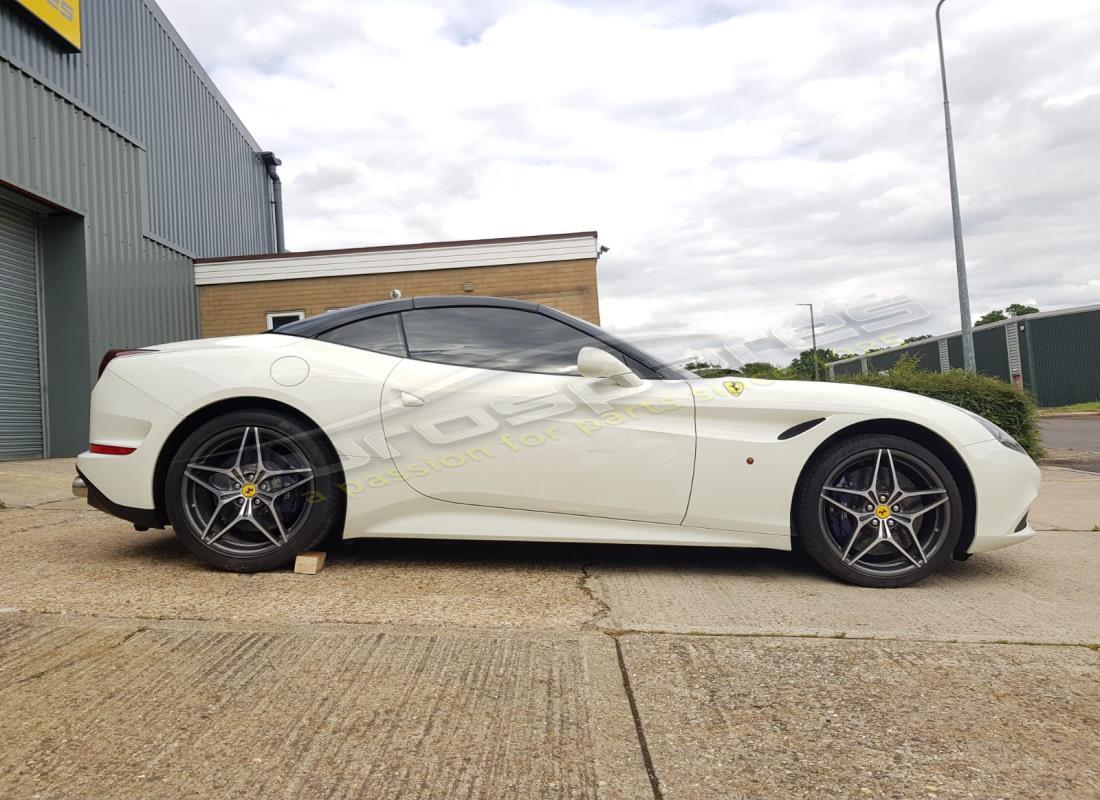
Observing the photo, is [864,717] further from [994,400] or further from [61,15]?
[61,15]

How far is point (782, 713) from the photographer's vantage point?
1.74 m

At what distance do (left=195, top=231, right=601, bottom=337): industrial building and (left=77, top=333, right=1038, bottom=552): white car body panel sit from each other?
998 cm

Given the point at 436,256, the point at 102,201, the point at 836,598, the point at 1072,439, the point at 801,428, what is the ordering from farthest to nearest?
the point at 436,256 → the point at 1072,439 → the point at 102,201 → the point at 801,428 → the point at 836,598

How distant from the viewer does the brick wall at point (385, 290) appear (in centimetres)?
1305

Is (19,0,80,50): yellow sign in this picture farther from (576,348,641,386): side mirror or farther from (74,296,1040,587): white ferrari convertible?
(576,348,641,386): side mirror

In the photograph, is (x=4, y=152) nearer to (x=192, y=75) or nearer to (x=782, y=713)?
(x=192, y=75)

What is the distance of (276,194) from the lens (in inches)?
904

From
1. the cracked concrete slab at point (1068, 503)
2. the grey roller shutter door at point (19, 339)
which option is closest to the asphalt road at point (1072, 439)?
the cracked concrete slab at point (1068, 503)

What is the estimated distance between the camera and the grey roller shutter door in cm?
945

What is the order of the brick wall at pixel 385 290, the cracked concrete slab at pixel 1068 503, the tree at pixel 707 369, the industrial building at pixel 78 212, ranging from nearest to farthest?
the tree at pixel 707 369 → the cracked concrete slab at pixel 1068 503 → the industrial building at pixel 78 212 → the brick wall at pixel 385 290

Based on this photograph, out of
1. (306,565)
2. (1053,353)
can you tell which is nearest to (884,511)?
(306,565)

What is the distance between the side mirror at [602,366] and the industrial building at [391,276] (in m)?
9.95

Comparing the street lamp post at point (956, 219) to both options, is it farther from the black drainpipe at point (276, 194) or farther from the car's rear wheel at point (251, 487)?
the black drainpipe at point (276, 194)

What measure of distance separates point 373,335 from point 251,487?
0.83 metres
